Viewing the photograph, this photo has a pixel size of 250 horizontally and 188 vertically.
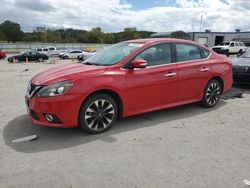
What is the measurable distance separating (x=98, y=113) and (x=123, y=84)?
2.16 feet

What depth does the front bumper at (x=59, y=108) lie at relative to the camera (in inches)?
151

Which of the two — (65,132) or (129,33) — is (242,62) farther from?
(129,33)

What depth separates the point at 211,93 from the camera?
577 centimetres

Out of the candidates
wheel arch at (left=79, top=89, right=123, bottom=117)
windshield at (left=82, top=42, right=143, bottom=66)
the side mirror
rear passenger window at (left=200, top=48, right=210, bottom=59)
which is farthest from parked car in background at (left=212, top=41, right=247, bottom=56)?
wheel arch at (left=79, top=89, right=123, bottom=117)

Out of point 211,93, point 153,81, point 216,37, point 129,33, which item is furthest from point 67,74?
point 129,33

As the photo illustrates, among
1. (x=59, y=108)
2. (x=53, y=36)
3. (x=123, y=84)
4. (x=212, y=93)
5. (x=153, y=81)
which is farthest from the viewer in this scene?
(x=53, y=36)

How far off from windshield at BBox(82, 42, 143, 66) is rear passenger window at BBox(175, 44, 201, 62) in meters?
0.90

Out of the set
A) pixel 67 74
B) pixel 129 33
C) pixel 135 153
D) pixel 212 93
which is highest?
pixel 129 33

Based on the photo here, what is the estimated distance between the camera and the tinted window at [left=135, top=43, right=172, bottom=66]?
4727mm

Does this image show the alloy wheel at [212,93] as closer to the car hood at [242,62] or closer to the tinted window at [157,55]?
the tinted window at [157,55]

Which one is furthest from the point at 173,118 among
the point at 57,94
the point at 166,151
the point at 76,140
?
the point at 57,94

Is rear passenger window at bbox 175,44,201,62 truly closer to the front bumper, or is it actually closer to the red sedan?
the red sedan

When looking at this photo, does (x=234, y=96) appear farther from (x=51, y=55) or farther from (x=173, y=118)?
(x=51, y=55)

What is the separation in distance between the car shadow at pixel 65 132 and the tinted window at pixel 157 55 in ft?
3.73
